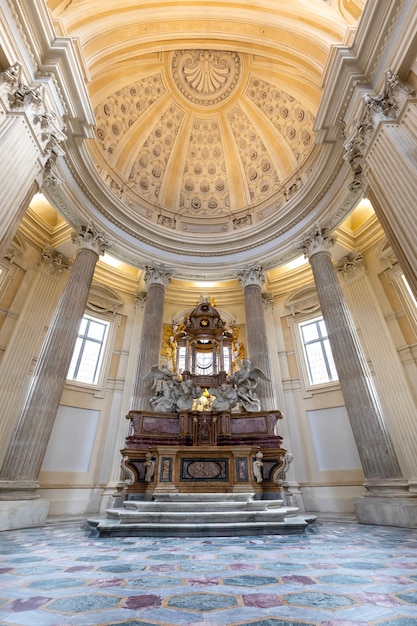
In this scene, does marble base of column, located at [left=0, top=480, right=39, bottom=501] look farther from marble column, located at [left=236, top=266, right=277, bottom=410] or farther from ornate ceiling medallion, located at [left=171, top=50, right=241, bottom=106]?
ornate ceiling medallion, located at [left=171, top=50, right=241, bottom=106]

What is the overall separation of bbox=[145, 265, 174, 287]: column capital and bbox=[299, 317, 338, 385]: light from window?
6430mm

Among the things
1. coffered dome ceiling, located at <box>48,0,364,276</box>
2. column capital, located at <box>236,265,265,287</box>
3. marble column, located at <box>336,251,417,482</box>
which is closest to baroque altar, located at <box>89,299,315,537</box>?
column capital, located at <box>236,265,265,287</box>

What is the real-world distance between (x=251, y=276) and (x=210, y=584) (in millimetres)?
11788

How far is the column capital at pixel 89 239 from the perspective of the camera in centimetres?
1105

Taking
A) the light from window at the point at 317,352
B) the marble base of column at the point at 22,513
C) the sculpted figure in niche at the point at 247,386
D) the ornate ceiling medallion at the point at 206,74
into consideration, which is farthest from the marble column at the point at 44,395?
the ornate ceiling medallion at the point at 206,74

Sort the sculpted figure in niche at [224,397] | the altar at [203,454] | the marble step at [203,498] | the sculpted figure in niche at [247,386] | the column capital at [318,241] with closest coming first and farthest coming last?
1. the marble step at [203,498]
2. the altar at [203,454]
3. the sculpted figure in niche at [224,397]
4. the sculpted figure in niche at [247,386]
5. the column capital at [318,241]

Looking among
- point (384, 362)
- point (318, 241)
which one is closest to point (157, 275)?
point (318, 241)

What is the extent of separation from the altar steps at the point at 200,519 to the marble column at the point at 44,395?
7.56 ft

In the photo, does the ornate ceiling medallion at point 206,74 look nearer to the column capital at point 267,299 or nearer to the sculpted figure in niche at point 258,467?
the column capital at point 267,299

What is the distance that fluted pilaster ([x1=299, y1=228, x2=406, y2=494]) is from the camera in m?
→ 7.14

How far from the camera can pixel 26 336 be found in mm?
10750

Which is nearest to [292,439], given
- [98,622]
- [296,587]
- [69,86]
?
[296,587]

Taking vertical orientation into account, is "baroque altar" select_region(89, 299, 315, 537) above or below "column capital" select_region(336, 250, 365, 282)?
→ below

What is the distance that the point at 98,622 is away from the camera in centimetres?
167
